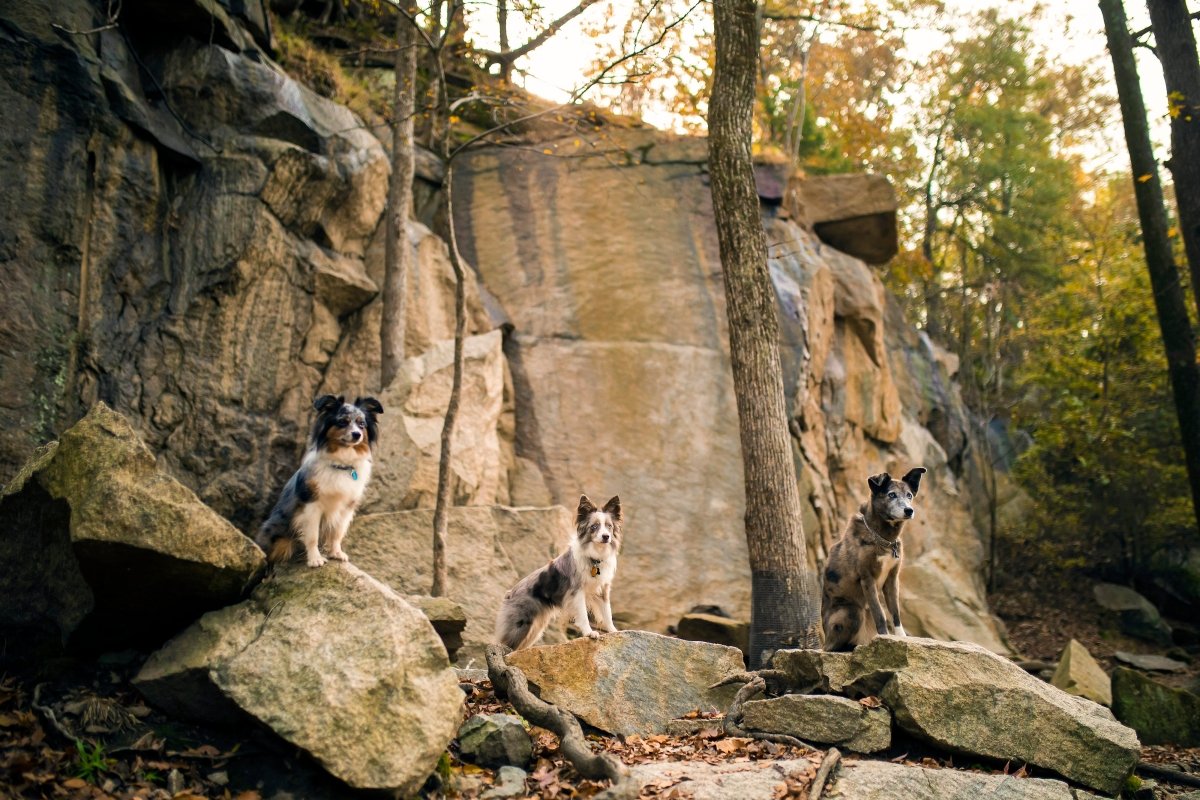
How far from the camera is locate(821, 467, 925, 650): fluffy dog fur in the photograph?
378 inches

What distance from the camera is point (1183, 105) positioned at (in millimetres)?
12836

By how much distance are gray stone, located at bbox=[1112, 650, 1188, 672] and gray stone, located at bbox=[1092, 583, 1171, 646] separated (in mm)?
1609

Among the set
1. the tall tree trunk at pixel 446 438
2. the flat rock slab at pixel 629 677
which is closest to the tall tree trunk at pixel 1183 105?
→ the flat rock slab at pixel 629 677

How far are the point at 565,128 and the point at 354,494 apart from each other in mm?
12547

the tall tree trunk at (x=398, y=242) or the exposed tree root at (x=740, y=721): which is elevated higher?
the tall tree trunk at (x=398, y=242)

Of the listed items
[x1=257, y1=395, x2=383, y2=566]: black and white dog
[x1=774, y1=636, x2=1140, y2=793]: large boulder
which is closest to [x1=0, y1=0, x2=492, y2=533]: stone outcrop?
[x1=257, y1=395, x2=383, y2=566]: black and white dog

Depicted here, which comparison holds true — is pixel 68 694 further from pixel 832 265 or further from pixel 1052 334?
pixel 1052 334

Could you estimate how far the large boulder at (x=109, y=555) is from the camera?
677 cm

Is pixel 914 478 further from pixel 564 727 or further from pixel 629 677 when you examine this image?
pixel 564 727

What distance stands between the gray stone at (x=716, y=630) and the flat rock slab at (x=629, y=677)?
3820 millimetres

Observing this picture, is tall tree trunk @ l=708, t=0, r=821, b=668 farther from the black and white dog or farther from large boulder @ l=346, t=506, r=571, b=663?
the black and white dog

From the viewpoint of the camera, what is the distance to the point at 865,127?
23297 millimetres

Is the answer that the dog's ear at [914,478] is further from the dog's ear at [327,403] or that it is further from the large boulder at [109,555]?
the large boulder at [109,555]

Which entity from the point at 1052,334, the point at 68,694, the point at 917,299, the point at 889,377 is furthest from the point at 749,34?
the point at 917,299
